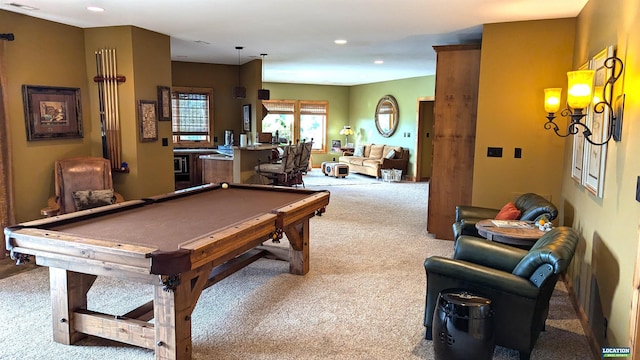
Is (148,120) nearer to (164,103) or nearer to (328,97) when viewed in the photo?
(164,103)

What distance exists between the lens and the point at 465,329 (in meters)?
2.44

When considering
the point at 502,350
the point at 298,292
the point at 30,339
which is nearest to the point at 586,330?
the point at 502,350

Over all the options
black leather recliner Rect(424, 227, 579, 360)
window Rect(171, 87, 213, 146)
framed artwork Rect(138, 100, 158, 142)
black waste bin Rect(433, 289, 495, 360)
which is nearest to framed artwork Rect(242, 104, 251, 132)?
window Rect(171, 87, 213, 146)

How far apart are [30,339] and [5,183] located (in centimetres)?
233

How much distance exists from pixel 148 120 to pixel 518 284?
15.7 ft

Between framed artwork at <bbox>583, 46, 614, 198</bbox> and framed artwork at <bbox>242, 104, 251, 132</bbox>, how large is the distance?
249 inches

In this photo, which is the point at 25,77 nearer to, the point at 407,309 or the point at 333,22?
the point at 333,22

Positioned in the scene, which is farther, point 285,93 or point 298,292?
point 285,93

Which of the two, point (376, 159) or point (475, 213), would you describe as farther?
point (376, 159)

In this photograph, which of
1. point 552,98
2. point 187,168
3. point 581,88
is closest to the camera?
point 581,88

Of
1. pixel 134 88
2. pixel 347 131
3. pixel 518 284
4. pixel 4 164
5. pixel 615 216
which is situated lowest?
pixel 518 284

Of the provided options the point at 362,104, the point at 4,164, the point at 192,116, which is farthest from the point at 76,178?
the point at 362,104

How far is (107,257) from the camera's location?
2.33 meters

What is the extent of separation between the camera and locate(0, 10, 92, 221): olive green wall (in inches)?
183
